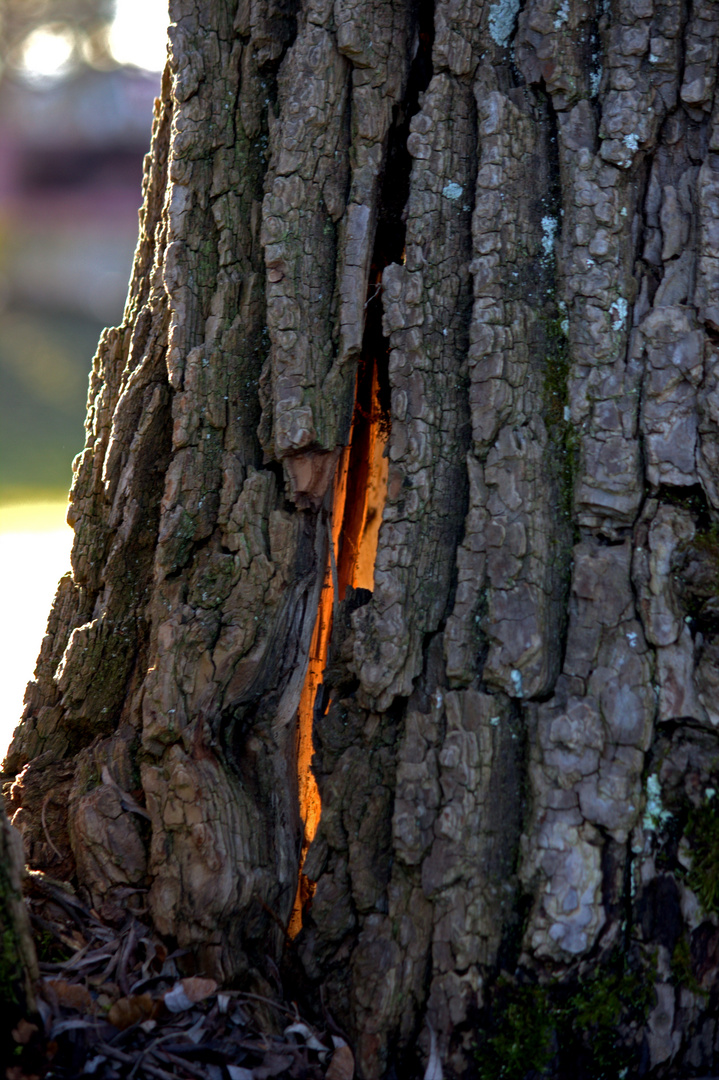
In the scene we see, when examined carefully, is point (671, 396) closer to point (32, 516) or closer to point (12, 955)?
point (12, 955)

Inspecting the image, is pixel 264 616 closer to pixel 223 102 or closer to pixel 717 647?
pixel 717 647

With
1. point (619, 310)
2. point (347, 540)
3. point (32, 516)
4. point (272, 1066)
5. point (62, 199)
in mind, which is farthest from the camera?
point (62, 199)

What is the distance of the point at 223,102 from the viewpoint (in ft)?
5.97

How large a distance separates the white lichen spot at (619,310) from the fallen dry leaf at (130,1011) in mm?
1582

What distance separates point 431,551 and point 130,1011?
→ 1020 millimetres

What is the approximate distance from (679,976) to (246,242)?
1746 millimetres

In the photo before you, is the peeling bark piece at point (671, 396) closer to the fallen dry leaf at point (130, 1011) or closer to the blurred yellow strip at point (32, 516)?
the fallen dry leaf at point (130, 1011)

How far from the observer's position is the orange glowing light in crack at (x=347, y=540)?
1862 mm

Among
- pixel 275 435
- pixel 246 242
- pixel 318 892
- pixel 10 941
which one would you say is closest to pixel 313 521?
pixel 275 435

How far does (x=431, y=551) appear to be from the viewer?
64.6 inches

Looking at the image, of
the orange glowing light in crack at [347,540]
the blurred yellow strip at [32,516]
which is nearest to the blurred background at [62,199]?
the blurred yellow strip at [32,516]

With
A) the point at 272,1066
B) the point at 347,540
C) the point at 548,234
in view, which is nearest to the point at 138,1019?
the point at 272,1066

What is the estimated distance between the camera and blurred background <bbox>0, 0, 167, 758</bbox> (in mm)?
6371

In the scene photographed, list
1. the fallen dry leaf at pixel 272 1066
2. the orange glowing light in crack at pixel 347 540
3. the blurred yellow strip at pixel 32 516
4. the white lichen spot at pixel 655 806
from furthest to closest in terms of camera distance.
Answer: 1. the blurred yellow strip at pixel 32 516
2. the orange glowing light in crack at pixel 347 540
3. the white lichen spot at pixel 655 806
4. the fallen dry leaf at pixel 272 1066
